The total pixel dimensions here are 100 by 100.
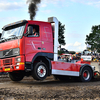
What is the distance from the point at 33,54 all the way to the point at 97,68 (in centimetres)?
527

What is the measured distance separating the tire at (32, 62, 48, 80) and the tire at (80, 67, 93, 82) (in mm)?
3042

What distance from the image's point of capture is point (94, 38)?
6675cm

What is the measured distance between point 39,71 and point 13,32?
7.30 feet

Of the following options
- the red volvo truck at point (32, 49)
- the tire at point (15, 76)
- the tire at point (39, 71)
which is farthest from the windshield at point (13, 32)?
the tire at point (15, 76)

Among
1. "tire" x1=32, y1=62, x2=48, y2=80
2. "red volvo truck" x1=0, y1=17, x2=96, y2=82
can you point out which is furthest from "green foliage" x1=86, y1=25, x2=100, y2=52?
"tire" x1=32, y1=62, x2=48, y2=80

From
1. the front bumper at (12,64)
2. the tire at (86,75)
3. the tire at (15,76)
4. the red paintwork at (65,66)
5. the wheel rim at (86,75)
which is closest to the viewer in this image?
the front bumper at (12,64)

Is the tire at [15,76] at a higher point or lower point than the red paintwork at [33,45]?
lower

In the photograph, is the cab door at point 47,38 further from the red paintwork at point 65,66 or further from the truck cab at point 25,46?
the red paintwork at point 65,66

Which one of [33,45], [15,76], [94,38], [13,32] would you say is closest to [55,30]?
[33,45]

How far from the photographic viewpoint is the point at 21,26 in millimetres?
9492

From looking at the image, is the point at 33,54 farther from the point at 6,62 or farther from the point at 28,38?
the point at 6,62

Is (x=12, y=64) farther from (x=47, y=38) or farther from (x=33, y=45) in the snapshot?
(x=47, y=38)

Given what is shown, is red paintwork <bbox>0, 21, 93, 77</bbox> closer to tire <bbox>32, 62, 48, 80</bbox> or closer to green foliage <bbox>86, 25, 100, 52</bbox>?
tire <bbox>32, 62, 48, 80</bbox>

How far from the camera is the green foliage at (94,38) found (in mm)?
64125
